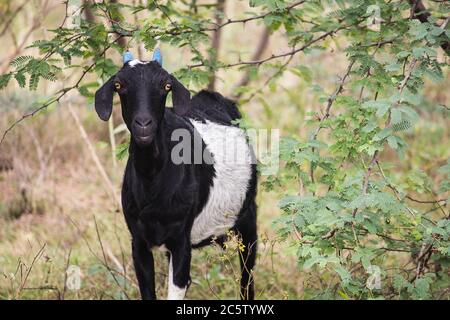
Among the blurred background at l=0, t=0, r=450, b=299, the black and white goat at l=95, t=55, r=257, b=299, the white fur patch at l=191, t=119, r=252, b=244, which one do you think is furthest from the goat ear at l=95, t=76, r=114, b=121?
the white fur patch at l=191, t=119, r=252, b=244

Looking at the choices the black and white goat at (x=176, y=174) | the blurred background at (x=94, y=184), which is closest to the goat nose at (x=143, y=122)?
the black and white goat at (x=176, y=174)

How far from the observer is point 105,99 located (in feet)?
12.4

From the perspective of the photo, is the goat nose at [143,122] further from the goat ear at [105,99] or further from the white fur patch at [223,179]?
the white fur patch at [223,179]

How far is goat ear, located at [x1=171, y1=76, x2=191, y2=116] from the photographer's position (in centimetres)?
385

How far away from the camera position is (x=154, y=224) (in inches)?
159

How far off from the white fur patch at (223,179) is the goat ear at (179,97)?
769 millimetres

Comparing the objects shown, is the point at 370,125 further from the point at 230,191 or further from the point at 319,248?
the point at 230,191

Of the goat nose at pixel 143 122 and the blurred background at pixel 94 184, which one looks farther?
the blurred background at pixel 94 184

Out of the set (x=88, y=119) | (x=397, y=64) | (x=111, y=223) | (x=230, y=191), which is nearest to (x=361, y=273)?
(x=230, y=191)

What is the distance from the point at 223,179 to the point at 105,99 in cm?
121

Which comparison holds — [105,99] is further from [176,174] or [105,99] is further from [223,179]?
[223,179]

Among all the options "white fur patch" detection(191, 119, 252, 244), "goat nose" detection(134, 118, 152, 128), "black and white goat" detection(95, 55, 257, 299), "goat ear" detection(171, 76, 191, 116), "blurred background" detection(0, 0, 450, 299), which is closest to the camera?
"goat nose" detection(134, 118, 152, 128)

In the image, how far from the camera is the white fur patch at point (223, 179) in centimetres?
461

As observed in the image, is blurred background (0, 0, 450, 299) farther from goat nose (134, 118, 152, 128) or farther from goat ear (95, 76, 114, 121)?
goat nose (134, 118, 152, 128)
